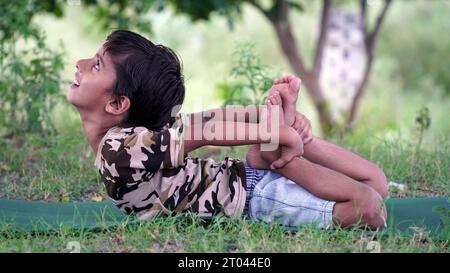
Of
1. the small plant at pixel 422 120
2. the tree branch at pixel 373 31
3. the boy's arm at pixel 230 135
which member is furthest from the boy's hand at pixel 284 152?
the tree branch at pixel 373 31

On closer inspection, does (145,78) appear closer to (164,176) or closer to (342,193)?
(164,176)

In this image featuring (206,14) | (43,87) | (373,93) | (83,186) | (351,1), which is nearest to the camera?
(83,186)

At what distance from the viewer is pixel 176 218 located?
3.09m

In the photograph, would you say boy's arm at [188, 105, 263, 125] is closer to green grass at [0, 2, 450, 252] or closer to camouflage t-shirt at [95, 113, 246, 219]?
camouflage t-shirt at [95, 113, 246, 219]

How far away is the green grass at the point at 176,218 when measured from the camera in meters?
2.87

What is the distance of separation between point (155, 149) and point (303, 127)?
72 cm

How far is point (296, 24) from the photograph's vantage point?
43.0 feet

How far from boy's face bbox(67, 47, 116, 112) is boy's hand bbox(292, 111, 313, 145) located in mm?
808

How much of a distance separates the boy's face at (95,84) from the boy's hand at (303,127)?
0.81 m

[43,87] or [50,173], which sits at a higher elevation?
[43,87]

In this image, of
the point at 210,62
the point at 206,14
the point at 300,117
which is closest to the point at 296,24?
the point at 210,62
